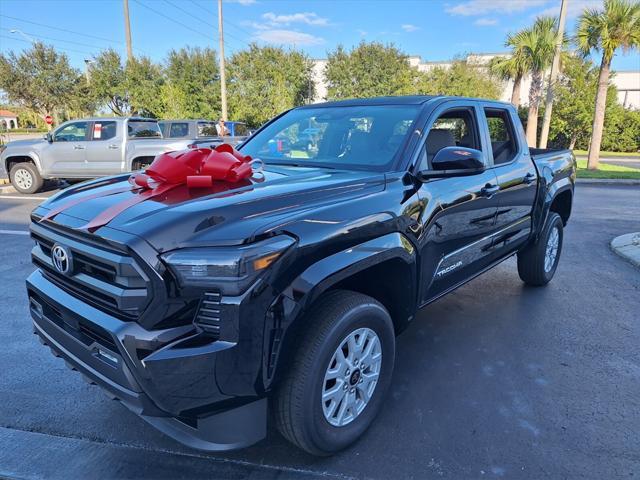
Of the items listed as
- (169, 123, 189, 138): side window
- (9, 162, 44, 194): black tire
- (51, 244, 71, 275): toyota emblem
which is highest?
(169, 123, 189, 138): side window

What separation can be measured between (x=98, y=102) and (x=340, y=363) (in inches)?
1407

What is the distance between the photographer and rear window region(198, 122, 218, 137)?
14.7 m

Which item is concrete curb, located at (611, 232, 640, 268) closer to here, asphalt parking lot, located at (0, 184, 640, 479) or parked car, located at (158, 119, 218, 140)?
asphalt parking lot, located at (0, 184, 640, 479)

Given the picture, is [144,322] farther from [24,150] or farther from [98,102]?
[98,102]

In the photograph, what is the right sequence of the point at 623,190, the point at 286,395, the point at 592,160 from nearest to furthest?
the point at 286,395 → the point at 623,190 → the point at 592,160

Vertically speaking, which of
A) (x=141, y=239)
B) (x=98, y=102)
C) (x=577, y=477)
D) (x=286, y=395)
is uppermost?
(x=98, y=102)

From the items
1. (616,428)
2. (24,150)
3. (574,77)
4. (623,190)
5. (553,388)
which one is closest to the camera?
(616,428)

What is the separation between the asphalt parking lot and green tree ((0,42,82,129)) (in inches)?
1383

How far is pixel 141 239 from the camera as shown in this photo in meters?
1.78

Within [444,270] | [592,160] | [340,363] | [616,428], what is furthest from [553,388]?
[592,160]

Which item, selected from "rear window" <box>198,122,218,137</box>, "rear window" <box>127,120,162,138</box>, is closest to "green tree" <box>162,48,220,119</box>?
"rear window" <box>198,122,218,137</box>

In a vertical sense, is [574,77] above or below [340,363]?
above

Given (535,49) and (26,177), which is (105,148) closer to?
(26,177)

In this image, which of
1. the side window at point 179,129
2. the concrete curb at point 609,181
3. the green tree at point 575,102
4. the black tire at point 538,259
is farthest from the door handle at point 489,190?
the green tree at point 575,102
